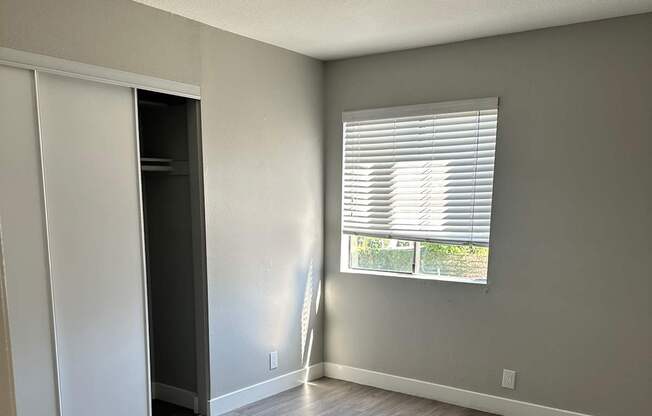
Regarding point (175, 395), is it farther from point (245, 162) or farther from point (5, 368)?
point (5, 368)

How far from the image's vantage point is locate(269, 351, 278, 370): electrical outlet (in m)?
3.63

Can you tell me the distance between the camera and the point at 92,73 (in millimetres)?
2457

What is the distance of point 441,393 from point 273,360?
4.22 ft

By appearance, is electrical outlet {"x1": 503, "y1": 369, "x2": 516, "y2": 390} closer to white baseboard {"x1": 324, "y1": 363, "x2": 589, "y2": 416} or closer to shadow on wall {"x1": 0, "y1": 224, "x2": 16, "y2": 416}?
white baseboard {"x1": 324, "y1": 363, "x2": 589, "y2": 416}

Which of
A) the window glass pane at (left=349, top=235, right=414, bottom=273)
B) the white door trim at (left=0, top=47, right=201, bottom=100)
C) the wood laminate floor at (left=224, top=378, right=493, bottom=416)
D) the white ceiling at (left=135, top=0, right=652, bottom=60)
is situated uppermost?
the white ceiling at (left=135, top=0, right=652, bottom=60)

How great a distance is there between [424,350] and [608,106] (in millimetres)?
2079

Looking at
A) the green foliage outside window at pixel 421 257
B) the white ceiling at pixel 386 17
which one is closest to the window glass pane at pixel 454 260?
the green foliage outside window at pixel 421 257

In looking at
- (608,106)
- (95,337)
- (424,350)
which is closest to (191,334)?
(95,337)

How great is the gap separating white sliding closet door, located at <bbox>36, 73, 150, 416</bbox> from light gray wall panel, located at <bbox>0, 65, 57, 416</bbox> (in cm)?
6

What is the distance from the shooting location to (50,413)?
236 centimetres

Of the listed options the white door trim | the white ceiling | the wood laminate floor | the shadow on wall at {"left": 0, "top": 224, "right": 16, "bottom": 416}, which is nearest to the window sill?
the wood laminate floor

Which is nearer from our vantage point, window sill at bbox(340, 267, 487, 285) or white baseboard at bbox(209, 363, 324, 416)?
white baseboard at bbox(209, 363, 324, 416)

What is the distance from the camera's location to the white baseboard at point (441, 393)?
3198mm

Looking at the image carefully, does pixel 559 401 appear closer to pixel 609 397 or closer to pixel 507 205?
pixel 609 397
